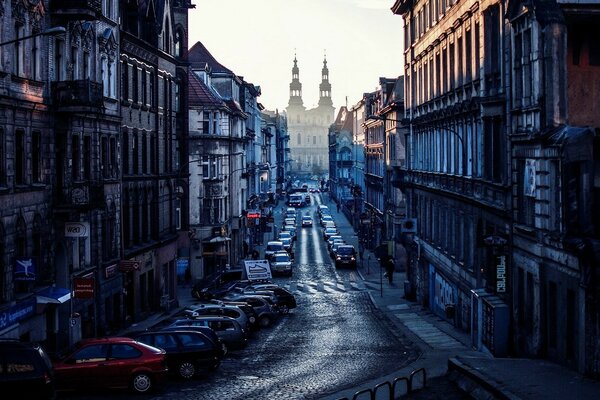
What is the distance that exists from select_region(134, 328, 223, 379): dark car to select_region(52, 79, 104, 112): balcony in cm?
1002

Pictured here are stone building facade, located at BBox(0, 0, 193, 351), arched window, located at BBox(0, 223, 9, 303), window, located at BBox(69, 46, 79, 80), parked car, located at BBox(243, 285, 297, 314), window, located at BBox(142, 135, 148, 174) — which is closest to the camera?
arched window, located at BBox(0, 223, 9, 303)

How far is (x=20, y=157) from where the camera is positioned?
3117cm

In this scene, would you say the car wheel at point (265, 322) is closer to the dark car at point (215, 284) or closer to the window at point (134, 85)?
the dark car at point (215, 284)

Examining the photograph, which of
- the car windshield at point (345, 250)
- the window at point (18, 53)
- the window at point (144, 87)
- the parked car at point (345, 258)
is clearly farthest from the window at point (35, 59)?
the car windshield at point (345, 250)

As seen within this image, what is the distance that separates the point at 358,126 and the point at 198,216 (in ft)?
199

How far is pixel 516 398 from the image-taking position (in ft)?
66.0

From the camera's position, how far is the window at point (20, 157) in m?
30.9

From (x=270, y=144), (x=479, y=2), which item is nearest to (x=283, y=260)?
(x=479, y=2)

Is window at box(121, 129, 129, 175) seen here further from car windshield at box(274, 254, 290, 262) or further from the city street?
car windshield at box(274, 254, 290, 262)

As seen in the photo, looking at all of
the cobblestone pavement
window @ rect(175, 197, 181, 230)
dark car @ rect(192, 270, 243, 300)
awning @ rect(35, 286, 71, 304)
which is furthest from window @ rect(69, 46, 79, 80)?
window @ rect(175, 197, 181, 230)

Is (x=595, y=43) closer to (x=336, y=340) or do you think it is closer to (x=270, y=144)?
(x=336, y=340)

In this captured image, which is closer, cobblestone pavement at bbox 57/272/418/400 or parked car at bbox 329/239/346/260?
cobblestone pavement at bbox 57/272/418/400

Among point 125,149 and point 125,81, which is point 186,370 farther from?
point 125,81

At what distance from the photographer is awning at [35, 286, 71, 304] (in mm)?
32062
